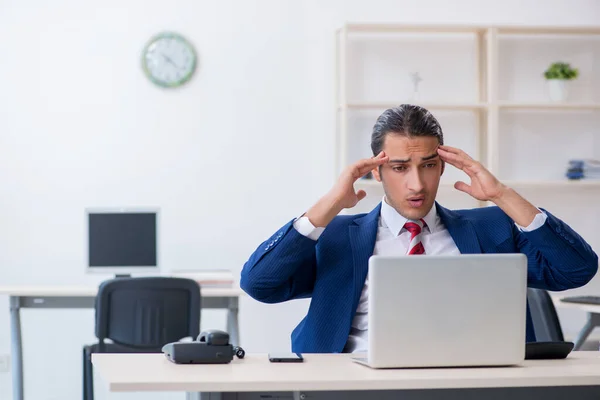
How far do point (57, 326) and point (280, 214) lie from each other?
144cm

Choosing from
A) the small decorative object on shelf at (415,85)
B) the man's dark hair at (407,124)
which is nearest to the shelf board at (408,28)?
the small decorative object on shelf at (415,85)

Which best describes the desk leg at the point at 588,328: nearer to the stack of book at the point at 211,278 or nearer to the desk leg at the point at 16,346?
the stack of book at the point at 211,278

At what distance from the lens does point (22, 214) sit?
205 inches

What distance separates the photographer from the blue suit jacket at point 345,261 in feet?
8.02

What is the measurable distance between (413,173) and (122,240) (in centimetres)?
269

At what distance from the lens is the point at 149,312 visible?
13.0 feet

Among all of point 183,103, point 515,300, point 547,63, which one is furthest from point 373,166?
point 547,63

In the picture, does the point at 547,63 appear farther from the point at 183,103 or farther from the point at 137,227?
the point at 137,227

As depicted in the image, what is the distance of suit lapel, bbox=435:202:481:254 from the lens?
257 cm

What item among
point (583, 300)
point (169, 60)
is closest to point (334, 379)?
point (583, 300)

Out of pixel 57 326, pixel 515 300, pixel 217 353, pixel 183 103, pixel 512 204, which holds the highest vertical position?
pixel 183 103

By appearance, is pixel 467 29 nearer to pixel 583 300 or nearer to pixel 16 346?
pixel 583 300

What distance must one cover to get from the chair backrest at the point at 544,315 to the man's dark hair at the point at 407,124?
153 centimetres

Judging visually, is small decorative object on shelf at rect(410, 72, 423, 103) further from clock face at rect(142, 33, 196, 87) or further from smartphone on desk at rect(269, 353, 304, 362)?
smartphone on desk at rect(269, 353, 304, 362)
